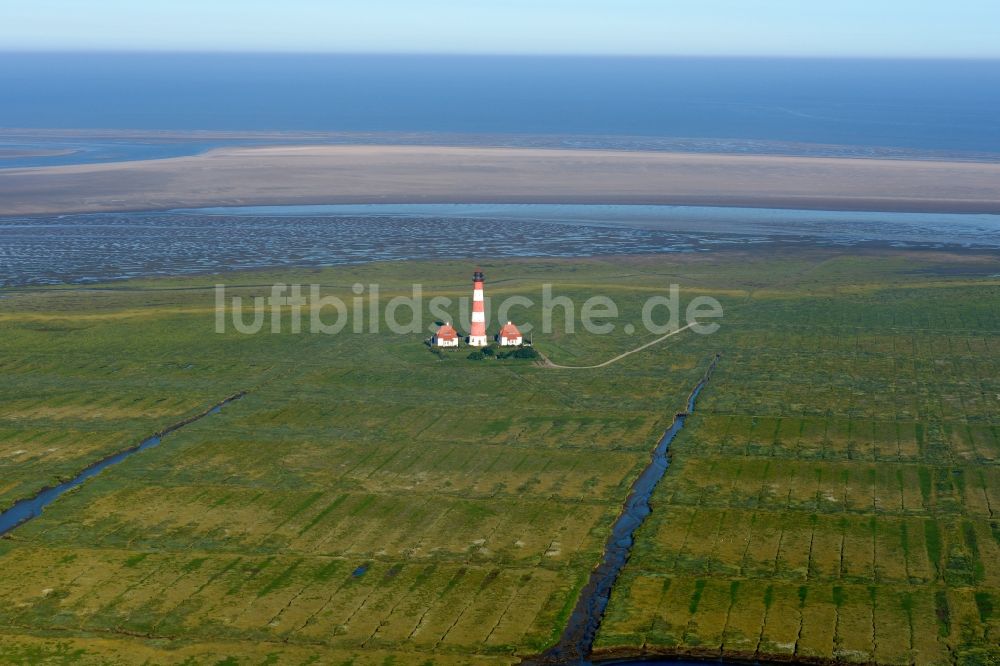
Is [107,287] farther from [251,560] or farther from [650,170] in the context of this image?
[650,170]

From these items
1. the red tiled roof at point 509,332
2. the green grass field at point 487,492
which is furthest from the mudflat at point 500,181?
the red tiled roof at point 509,332

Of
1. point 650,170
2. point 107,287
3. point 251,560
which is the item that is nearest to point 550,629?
point 251,560

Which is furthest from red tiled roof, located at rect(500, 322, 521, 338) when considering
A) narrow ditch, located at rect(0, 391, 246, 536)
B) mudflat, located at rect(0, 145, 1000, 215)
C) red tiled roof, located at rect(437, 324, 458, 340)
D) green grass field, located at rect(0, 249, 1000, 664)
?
mudflat, located at rect(0, 145, 1000, 215)

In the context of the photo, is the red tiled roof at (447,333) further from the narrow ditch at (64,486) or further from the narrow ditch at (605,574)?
the narrow ditch at (605,574)

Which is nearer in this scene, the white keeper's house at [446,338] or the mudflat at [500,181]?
the white keeper's house at [446,338]

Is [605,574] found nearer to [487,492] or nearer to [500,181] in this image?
[487,492]

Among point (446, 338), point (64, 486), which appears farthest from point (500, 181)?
point (64, 486)
